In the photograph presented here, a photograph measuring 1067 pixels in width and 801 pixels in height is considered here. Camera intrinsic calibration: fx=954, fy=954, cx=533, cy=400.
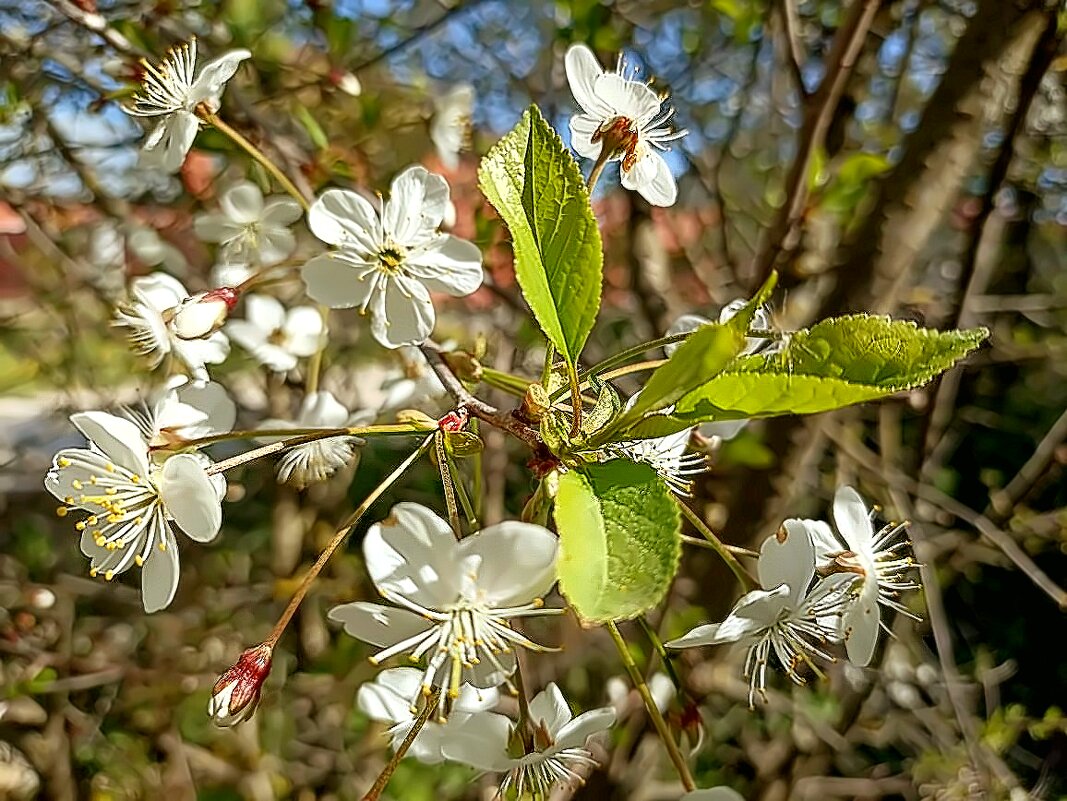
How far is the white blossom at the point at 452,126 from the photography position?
5.47 ft

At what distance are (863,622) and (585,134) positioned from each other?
486mm

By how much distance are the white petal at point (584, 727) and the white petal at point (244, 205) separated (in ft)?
Answer: 2.50

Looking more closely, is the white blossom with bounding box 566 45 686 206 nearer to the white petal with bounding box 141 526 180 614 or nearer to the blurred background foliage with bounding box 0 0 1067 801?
the blurred background foliage with bounding box 0 0 1067 801

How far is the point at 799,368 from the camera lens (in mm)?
544

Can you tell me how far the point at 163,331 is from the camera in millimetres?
904

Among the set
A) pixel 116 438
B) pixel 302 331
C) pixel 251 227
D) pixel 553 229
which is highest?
pixel 553 229

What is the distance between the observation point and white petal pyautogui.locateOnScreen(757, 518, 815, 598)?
69 cm

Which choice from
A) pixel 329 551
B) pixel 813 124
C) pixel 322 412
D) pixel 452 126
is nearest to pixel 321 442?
pixel 322 412

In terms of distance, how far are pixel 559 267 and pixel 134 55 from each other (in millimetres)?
734

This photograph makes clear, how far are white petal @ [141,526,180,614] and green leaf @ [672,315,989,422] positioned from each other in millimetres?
409

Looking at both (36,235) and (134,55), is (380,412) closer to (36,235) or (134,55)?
(134,55)

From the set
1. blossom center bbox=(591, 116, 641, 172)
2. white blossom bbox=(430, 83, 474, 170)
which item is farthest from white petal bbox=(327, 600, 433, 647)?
white blossom bbox=(430, 83, 474, 170)

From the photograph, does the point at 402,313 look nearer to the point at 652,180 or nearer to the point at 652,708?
the point at 652,180

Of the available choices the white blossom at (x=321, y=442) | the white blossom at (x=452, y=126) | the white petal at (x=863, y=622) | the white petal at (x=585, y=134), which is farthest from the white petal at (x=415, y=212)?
the white blossom at (x=452, y=126)
